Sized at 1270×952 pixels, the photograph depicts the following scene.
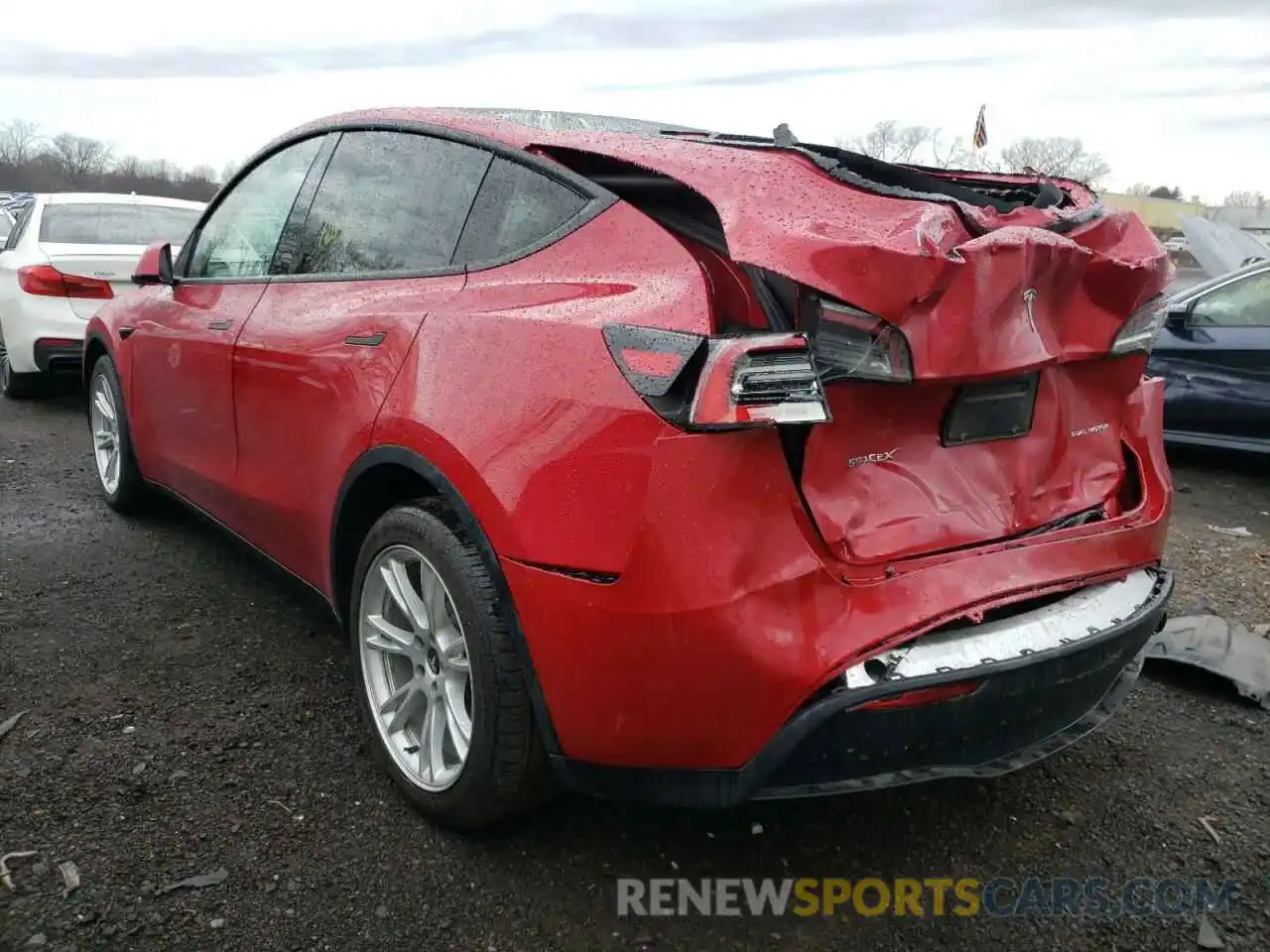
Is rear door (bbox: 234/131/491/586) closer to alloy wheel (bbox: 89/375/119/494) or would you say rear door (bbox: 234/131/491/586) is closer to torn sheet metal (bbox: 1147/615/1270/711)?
alloy wheel (bbox: 89/375/119/494)

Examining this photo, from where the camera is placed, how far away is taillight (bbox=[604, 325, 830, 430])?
5.77 ft

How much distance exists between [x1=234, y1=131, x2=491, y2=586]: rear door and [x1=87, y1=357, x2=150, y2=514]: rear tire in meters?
1.39

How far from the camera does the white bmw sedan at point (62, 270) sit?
678 cm

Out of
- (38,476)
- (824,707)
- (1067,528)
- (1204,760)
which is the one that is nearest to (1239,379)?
(1204,760)

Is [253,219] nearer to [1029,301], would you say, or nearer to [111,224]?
[1029,301]

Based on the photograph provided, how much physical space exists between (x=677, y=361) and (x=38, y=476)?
16.0ft

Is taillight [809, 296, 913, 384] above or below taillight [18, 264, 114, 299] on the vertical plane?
above

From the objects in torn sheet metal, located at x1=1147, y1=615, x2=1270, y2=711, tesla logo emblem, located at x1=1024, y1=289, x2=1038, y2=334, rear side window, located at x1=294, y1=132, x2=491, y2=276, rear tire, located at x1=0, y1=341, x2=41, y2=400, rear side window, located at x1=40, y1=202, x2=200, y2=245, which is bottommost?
rear tire, located at x1=0, y1=341, x2=41, y2=400

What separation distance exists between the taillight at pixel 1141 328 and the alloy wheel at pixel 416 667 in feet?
5.27

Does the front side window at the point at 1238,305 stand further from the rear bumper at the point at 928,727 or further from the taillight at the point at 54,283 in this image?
the taillight at the point at 54,283

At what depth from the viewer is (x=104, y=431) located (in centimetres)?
477

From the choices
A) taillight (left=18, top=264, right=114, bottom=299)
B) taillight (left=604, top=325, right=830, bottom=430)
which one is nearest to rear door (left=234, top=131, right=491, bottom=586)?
taillight (left=604, top=325, right=830, bottom=430)

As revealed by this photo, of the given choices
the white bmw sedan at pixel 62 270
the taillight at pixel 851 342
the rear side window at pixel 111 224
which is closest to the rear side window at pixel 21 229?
the white bmw sedan at pixel 62 270

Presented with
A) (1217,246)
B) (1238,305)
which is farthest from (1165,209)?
(1238,305)
